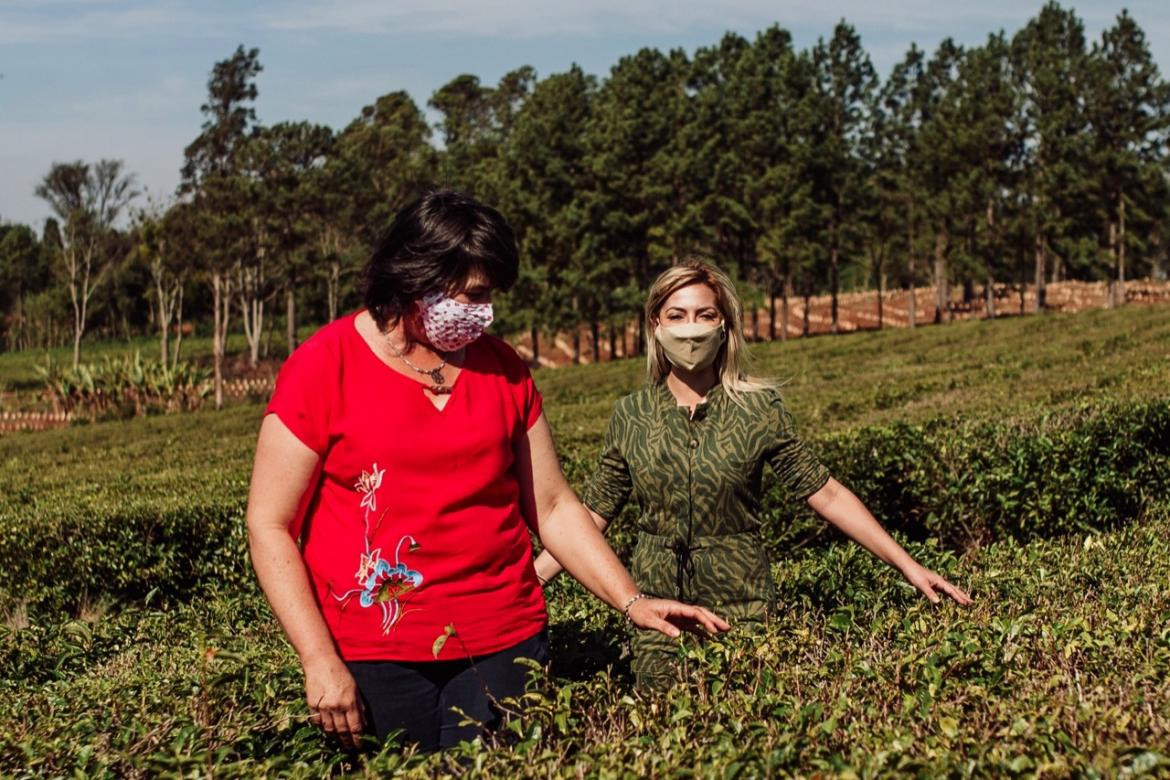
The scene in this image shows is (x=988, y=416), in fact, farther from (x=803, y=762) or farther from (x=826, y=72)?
(x=826, y=72)

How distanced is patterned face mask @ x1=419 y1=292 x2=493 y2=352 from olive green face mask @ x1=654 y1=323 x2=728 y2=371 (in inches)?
43.6

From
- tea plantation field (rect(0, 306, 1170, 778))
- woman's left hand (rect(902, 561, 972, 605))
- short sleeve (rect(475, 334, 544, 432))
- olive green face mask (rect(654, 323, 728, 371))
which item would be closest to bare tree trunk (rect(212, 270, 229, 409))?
tea plantation field (rect(0, 306, 1170, 778))

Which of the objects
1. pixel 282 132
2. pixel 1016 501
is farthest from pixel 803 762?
pixel 282 132

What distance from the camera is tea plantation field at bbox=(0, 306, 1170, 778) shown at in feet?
7.98

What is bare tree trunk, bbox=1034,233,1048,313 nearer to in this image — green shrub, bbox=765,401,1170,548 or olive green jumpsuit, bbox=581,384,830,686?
green shrub, bbox=765,401,1170,548

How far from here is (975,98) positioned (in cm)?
5397

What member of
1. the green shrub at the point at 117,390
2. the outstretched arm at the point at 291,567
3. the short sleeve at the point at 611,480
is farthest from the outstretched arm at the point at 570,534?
the green shrub at the point at 117,390

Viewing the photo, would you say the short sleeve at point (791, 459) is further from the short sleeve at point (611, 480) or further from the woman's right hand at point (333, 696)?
the woman's right hand at point (333, 696)

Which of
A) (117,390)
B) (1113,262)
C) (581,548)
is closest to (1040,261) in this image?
(1113,262)

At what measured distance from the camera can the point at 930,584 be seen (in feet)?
12.2

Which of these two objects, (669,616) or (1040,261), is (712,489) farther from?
(1040,261)

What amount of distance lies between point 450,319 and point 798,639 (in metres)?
1.24

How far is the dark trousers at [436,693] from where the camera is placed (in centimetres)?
281

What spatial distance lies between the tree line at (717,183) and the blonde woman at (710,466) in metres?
38.6
